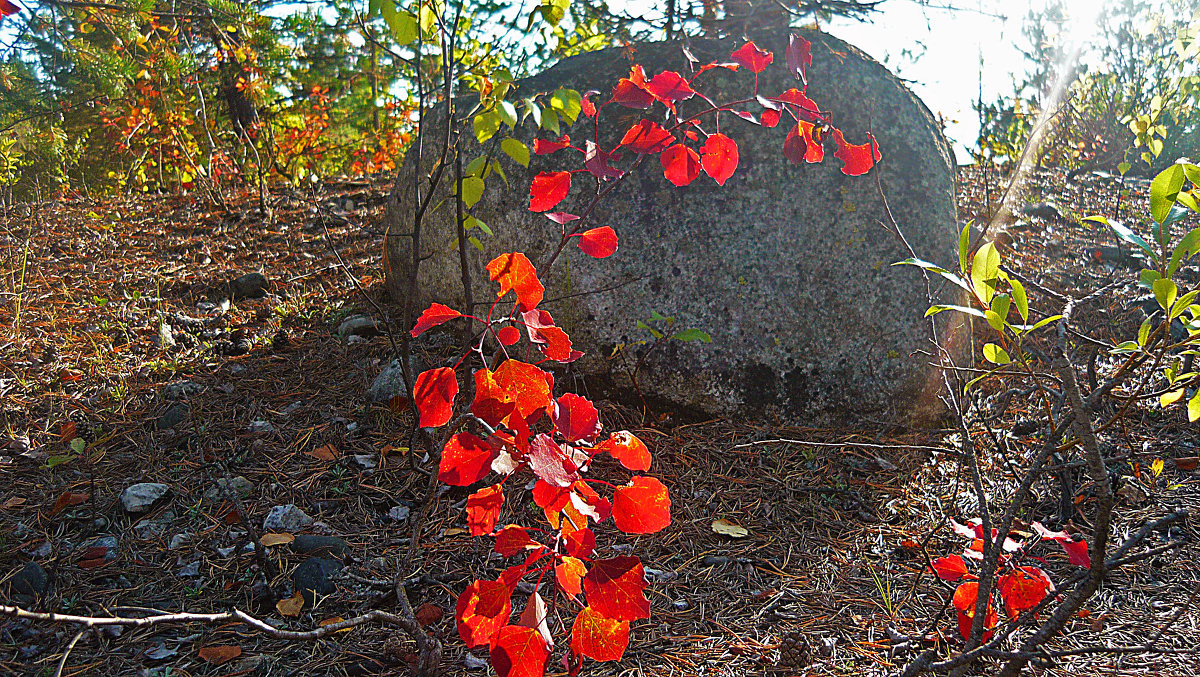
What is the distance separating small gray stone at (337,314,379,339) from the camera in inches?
122

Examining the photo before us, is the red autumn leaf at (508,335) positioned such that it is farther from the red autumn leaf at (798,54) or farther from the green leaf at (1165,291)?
the green leaf at (1165,291)

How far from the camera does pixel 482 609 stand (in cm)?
118

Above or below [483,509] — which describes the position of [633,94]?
above

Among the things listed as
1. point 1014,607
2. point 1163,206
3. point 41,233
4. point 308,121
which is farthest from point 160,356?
point 308,121

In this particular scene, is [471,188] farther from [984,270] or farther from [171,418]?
[171,418]

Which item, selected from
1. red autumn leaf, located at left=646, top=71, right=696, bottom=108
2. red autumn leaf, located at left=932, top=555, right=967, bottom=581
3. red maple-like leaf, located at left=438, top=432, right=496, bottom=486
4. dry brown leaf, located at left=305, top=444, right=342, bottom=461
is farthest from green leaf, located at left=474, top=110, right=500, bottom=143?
red autumn leaf, located at left=932, top=555, right=967, bottom=581

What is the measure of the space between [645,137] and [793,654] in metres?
1.22

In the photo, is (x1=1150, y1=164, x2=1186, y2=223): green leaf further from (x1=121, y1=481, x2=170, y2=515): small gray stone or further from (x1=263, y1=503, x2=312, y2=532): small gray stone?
(x1=121, y1=481, x2=170, y2=515): small gray stone

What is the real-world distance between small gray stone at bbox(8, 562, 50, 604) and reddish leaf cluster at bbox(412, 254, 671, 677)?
A: 4.24 feet

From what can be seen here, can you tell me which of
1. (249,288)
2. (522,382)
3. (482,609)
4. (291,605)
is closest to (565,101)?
(522,382)

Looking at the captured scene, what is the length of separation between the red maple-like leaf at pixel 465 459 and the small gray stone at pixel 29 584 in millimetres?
1320

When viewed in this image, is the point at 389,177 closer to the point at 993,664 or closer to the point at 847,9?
the point at 847,9

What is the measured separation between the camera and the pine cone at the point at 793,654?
60.2 inches

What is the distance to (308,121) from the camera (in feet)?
21.3
